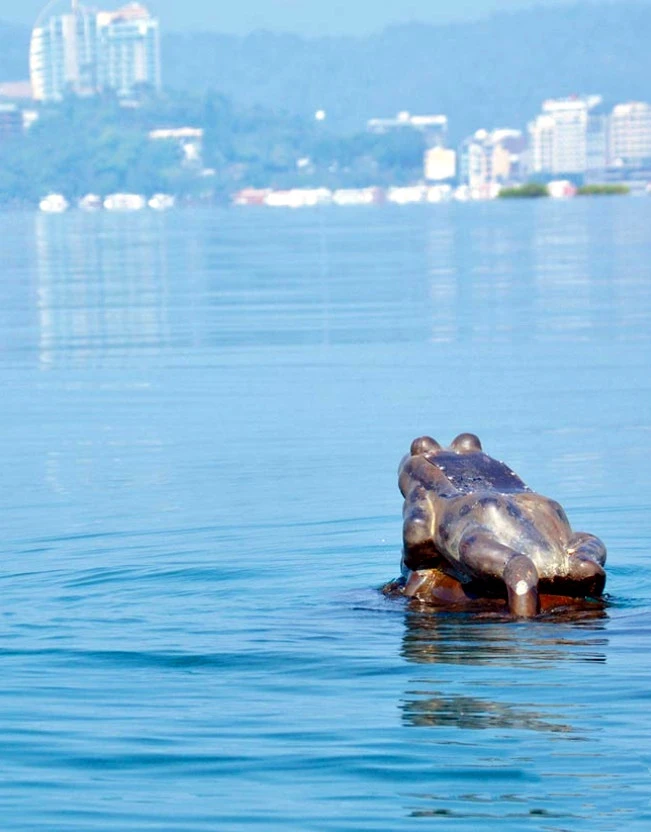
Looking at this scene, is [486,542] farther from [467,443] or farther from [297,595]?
[297,595]

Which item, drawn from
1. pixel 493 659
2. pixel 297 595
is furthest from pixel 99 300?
pixel 493 659

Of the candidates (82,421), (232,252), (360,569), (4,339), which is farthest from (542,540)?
(232,252)

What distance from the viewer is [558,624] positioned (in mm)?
9766

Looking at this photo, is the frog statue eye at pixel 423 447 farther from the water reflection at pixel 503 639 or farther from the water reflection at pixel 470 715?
the water reflection at pixel 470 715

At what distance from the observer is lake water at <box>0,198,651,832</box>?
25.0 ft

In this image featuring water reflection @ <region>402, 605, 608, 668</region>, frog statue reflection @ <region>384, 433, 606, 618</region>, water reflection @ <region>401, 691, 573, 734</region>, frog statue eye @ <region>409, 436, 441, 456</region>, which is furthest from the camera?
frog statue eye @ <region>409, 436, 441, 456</region>

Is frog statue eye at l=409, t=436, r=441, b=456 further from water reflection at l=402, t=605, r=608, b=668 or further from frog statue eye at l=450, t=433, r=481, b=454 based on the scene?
water reflection at l=402, t=605, r=608, b=668

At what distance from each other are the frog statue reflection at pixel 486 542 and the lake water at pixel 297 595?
21cm

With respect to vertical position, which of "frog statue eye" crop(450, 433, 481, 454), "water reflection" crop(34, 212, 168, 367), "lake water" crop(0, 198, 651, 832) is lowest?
"lake water" crop(0, 198, 651, 832)

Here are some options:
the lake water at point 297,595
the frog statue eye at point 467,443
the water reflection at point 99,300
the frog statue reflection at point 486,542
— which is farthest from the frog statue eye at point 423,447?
the water reflection at point 99,300

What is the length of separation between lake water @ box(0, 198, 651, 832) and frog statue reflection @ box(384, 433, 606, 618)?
21 cm

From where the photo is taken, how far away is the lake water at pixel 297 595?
7.61m

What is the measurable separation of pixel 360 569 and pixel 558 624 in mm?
2254

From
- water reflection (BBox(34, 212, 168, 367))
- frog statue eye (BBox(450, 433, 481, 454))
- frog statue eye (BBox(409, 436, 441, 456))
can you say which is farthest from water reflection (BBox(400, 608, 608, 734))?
water reflection (BBox(34, 212, 168, 367))
